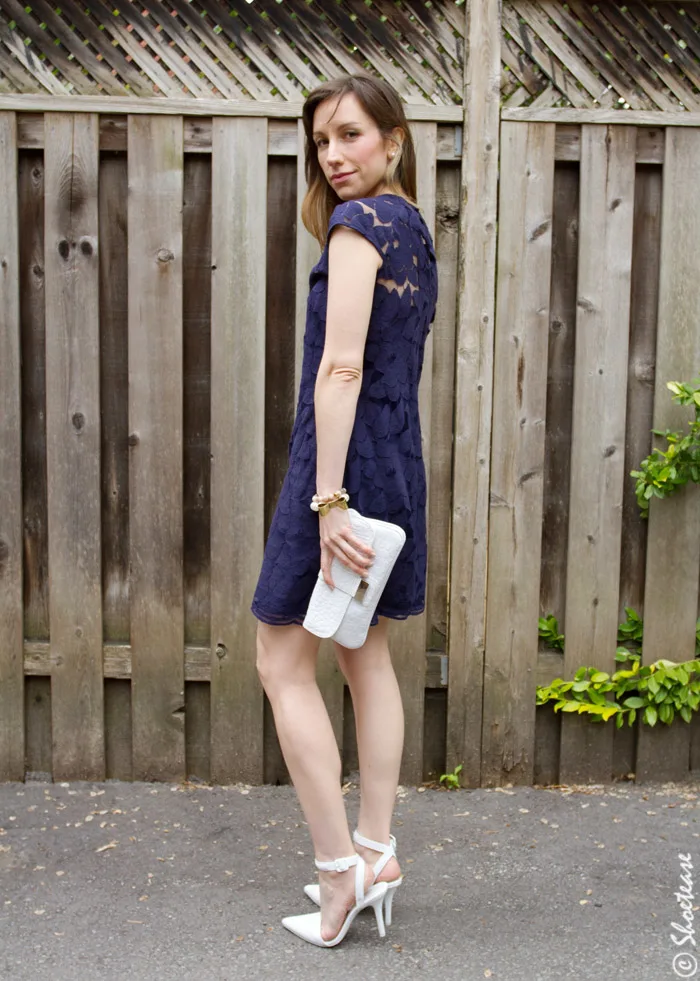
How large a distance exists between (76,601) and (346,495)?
141cm

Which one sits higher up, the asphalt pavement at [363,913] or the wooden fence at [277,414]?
the wooden fence at [277,414]

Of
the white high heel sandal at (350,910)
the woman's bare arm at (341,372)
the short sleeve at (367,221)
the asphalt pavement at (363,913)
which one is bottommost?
the asphalt pavement at (363,913)

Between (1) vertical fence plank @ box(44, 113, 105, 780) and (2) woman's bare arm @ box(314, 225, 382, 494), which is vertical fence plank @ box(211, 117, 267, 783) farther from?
(2) woman's bare arm @ box(314, 225, 382, 494)

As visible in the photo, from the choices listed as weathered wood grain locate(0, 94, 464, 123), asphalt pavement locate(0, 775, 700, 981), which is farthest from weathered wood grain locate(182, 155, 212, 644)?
asphalt pavement locate(0, 775, 700, 981)

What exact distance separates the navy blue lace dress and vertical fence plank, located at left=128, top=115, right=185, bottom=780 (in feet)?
3.14

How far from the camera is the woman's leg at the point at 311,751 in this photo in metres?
2.37

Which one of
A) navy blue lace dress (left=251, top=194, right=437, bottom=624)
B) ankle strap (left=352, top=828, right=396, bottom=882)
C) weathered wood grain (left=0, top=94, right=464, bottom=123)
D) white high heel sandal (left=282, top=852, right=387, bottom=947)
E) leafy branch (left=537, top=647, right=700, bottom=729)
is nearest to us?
navy blue lace dress (left=251, top=194, right=437, bottom=624)

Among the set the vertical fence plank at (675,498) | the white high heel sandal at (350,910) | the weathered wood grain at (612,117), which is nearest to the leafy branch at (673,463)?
the vertical fence plank at (675,498)

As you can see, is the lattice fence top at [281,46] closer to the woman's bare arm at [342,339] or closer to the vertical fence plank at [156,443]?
the vertical fence plank at [156,443]

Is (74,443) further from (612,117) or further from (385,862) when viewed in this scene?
(612,117)

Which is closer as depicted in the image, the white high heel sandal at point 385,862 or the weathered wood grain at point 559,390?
the white high heel sandal at point 385,862

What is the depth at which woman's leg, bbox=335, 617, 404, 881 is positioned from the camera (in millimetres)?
2484

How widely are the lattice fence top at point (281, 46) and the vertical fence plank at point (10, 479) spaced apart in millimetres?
267

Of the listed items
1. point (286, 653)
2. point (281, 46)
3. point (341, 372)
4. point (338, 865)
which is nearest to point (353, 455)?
point (341, 372)
